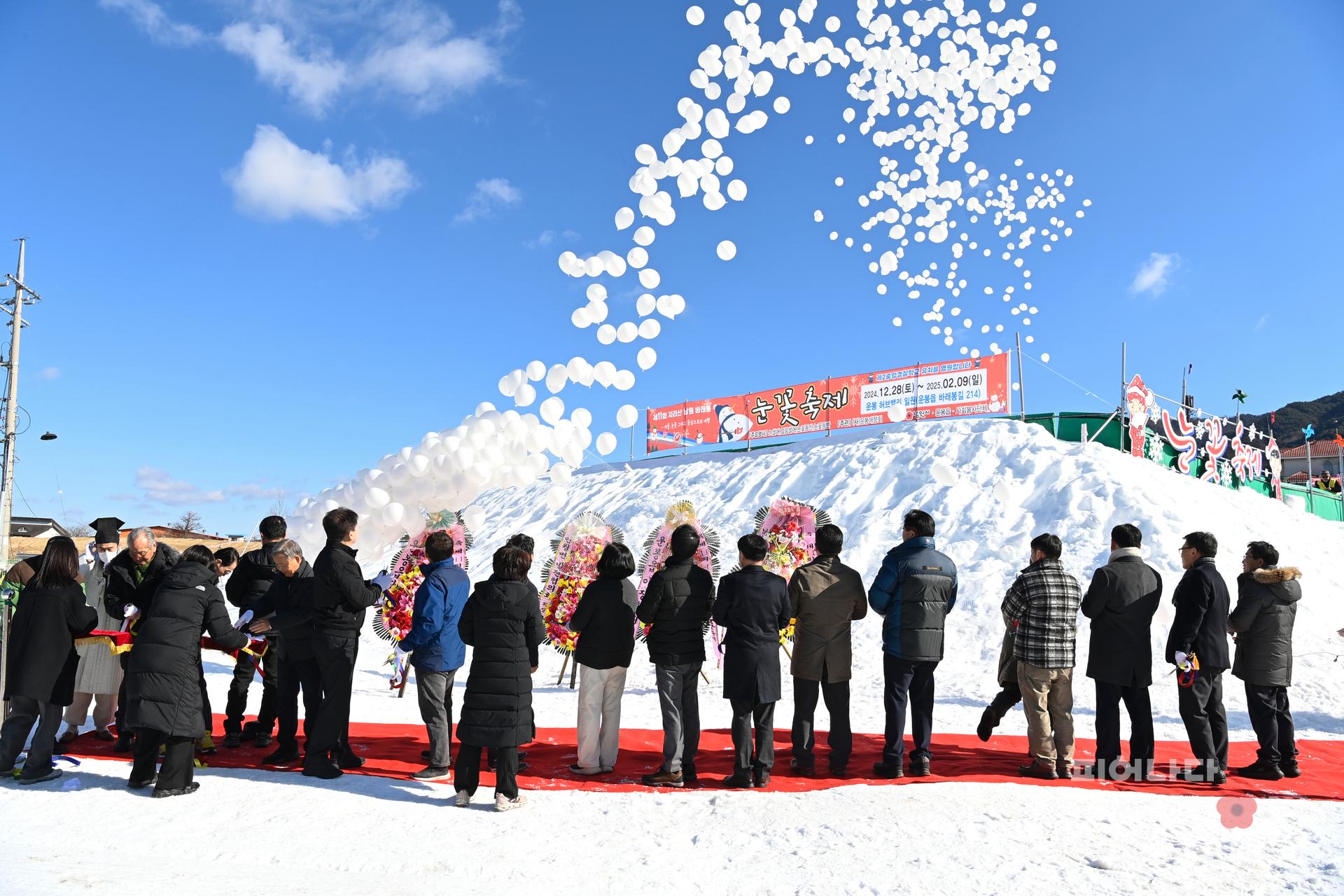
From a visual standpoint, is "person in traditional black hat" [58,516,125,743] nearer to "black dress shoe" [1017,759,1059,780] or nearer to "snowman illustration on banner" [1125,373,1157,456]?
"black dress shoe" [1017,759,1059,780]

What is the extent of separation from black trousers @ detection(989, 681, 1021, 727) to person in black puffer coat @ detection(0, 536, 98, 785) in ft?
17.7

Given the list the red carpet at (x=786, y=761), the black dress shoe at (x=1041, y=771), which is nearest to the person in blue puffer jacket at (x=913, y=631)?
the red carpet at (x=786, y=761)

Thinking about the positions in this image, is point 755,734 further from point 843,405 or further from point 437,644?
point 843,405

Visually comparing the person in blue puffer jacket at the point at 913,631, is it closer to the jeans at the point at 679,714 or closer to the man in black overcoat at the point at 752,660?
the man in black overcoat at the point at 752,660

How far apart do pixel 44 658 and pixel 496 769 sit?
2.52 metres

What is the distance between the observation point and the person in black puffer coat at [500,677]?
13.8 feet

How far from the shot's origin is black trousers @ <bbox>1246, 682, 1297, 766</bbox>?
5.01 meters

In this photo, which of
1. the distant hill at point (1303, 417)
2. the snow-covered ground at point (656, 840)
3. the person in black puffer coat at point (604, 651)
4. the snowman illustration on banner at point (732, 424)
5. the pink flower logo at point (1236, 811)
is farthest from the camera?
the distant hill at point (1303, 417)

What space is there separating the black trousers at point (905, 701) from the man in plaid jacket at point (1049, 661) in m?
0.56

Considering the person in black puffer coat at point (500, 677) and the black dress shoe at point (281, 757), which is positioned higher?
the person in black puffer coat at point (500, 677)

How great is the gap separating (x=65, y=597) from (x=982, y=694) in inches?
306

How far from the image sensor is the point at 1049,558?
16.5 ft

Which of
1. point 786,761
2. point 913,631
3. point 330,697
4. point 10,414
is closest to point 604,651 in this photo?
point 786,761

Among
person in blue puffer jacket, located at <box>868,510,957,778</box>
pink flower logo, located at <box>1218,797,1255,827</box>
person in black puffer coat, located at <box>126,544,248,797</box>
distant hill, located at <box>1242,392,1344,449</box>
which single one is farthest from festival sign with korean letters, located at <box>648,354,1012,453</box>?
distant hill, located at <box>1242,392,1344,449</box>
